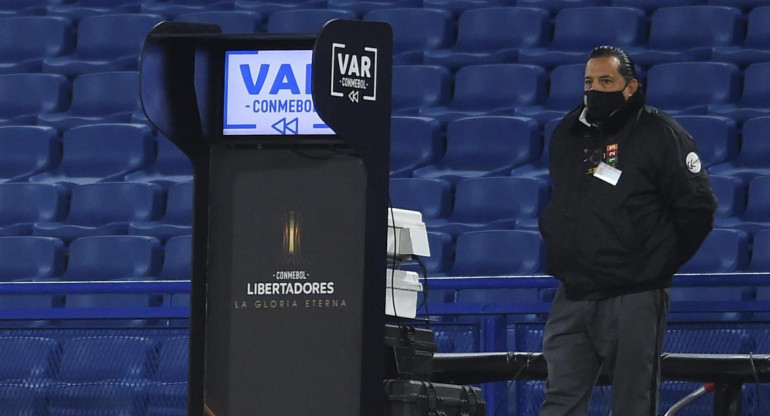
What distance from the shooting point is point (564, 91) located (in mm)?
8531

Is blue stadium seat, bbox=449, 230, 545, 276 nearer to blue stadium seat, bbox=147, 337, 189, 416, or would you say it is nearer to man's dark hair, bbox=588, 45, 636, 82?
blue stadium seat, bbox=147, 337, 189, 416

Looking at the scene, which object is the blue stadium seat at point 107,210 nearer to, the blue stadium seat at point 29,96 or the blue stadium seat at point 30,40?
the blue stadium seat at point 29,96

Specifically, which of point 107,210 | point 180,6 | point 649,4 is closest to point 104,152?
point 107,210

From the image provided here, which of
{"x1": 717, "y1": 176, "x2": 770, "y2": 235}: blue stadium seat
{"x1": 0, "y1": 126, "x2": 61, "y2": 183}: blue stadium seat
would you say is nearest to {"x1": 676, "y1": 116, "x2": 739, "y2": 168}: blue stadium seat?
{"x1": 717, "y1": 176, "x2": 770, "y2": 235}: blue stadium seat

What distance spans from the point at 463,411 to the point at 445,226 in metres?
3.48

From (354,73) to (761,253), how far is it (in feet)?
13.1

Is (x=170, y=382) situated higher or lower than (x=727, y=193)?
lower

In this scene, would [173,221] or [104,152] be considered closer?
[173,221]

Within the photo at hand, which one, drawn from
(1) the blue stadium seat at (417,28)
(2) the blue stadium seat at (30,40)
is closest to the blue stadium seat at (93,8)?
(2) the blue stadium seat at (30,40)

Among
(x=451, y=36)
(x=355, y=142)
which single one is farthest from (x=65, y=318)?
(x=451, y=36)

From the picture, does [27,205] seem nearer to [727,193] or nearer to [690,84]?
[690,84]

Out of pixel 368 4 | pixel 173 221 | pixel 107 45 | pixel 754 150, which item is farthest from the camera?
pixel 107 45

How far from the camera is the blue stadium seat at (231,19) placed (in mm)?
9422

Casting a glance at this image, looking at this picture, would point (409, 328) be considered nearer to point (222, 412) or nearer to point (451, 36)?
point (222, 412)
